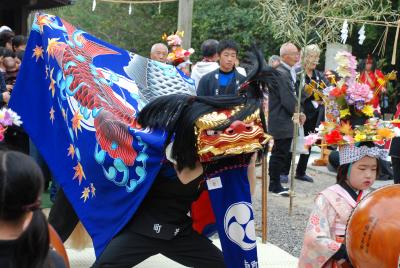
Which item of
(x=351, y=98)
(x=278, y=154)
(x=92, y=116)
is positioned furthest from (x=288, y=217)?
(x=92, y=116)

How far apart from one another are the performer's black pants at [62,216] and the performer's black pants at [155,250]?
85cm

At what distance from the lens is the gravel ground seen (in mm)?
6144

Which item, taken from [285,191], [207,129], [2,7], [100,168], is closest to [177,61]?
[285,191]

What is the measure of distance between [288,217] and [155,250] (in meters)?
3.41

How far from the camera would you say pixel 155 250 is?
3811 millimetres

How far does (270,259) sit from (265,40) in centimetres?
1401

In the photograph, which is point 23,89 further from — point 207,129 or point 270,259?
point 270,259

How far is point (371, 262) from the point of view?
119 inches

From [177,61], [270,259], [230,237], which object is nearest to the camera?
[230,237]

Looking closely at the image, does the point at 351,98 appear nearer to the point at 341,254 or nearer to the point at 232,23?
the point at 341,254

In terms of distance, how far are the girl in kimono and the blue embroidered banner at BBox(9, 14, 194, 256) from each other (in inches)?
36.0

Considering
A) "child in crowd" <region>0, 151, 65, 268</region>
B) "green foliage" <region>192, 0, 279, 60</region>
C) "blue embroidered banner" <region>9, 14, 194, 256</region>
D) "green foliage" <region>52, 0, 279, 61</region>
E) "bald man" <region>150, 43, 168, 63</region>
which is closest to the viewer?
"child in crowd" <region>0, 151, 65, 268</region>

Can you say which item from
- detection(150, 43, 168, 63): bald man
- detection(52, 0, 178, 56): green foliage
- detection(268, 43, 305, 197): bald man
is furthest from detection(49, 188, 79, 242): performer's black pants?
detection(52, 0, 178, 56): green foliage

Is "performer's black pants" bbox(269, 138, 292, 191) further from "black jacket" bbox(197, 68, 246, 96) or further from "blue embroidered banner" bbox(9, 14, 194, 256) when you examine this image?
"blue embroidered banner" bbox(9, 14, 194, 256)
